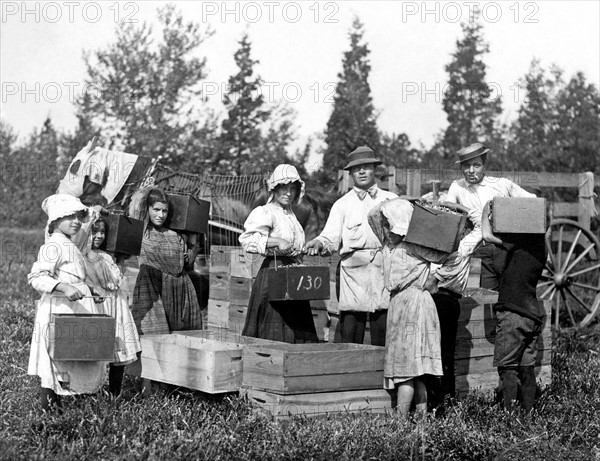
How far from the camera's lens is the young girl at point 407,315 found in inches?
256

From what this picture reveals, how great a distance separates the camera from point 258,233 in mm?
7438

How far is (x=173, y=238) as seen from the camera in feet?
25.9

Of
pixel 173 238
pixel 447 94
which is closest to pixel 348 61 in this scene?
pixel 447 94

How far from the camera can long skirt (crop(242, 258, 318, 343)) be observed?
7402mm

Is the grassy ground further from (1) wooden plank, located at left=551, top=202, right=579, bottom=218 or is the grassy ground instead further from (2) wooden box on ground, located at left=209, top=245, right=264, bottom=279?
(1) wooden plank, located at left=551, top=202, right=579, bottom=218

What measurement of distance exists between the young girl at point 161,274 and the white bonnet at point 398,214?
79.2 inches

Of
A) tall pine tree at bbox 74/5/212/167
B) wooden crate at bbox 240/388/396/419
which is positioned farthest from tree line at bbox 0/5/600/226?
wooden crate at bbox 240/388/396/419

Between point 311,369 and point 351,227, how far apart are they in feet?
5.18

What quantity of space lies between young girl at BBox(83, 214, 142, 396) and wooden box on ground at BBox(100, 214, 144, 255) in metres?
0.10

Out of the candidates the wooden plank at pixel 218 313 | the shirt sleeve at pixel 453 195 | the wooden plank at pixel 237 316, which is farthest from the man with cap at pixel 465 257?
the wooden plank at pixel 218 313

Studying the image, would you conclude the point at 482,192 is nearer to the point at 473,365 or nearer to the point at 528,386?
the point at 473,365

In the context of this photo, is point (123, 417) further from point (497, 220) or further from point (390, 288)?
point (497, 220)

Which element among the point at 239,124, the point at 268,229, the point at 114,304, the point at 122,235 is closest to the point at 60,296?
the point at 114,304

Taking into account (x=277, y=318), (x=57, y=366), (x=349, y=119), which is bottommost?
(x=57, y=366)
